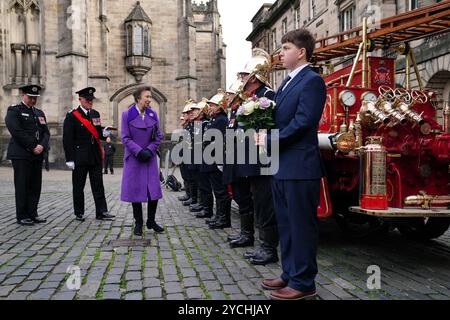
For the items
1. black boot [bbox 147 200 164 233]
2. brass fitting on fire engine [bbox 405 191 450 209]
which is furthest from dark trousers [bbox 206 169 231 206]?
brass fitting on fire engine [bbox 405 191 450 209]

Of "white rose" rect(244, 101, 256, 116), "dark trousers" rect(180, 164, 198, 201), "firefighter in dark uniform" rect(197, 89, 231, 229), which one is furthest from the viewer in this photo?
"dark trousers" rect(180, 164, 198, 201)

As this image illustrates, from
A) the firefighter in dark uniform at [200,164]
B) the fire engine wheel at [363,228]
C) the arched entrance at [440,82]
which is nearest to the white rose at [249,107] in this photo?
the fire engine wheel at [363,228]

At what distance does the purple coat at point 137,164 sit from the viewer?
645 cm

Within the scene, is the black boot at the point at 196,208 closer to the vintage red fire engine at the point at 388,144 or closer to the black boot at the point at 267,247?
the vintage red fire engine at the point at 388,144

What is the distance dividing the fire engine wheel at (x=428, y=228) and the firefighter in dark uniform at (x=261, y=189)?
1903mm

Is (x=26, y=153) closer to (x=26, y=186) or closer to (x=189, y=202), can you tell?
(x=26, y=186)

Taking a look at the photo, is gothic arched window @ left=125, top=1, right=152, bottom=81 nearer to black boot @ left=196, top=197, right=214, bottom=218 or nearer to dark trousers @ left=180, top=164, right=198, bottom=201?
dark trousers @ left=180, top=164, right=198, bottom=201

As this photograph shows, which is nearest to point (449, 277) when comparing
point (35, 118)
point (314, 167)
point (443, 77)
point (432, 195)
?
point (432, 195)

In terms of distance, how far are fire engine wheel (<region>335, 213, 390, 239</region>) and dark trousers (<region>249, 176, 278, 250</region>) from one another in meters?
1.67

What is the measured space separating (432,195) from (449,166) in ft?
1.14

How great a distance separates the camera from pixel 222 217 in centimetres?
734

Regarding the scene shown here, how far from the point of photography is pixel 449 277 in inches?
176

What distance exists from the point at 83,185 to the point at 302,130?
5.47 meters

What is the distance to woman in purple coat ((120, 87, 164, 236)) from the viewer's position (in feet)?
21.2
